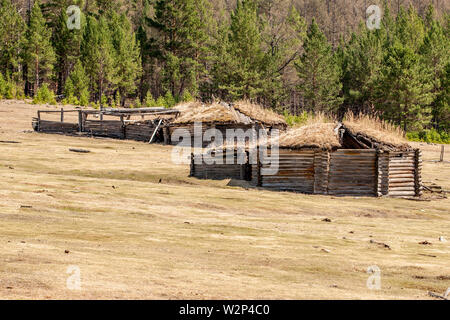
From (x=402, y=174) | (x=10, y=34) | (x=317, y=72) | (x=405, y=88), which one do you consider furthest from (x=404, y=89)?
(x=10, y=34)

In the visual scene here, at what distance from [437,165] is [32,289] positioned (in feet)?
101

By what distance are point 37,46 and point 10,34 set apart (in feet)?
15.8

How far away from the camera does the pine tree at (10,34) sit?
217 feet

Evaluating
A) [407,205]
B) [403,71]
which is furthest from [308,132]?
[403,71]

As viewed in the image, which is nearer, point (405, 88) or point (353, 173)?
point (353, 173)

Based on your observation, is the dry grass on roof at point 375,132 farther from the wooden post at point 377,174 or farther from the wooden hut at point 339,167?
the wooden post at point 377,174

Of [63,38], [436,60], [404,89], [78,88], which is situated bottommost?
[78,88]

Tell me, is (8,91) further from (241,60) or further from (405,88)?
(405,88)

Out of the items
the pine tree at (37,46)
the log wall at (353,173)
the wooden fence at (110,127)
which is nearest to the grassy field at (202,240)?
the log wall at (353,173)

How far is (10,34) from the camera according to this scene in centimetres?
6738

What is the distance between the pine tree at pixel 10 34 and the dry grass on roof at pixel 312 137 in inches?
2040

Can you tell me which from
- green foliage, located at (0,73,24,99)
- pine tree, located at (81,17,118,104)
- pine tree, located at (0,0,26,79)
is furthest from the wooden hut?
pine tree, located at (0,0,26,79)

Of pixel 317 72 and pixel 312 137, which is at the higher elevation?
pixel 317 72

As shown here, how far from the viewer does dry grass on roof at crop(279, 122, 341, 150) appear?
21641mm
